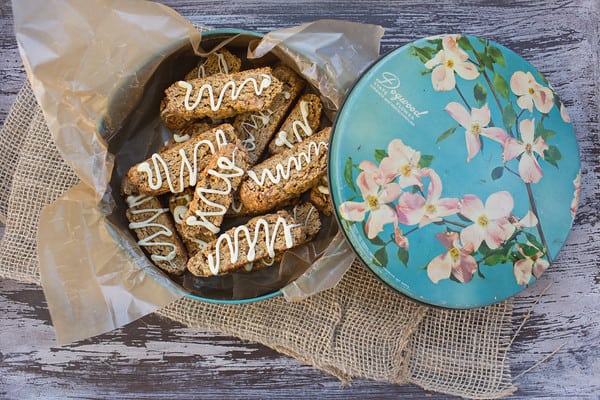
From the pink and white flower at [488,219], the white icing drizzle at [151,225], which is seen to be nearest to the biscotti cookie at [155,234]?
the white icing drizzle at [151,225]

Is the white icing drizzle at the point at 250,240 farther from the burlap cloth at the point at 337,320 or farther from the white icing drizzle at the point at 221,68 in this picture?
the white icing drizzle at the point at 221,68

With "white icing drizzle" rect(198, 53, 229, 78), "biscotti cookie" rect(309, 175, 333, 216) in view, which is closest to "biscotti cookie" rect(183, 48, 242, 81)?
"white icing drizzle" rect(198, 53, 229, 78)

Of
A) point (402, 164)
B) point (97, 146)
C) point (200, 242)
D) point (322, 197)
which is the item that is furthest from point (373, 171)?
point (97, 146)

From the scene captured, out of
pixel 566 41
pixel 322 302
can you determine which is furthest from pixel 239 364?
pixel 566 41

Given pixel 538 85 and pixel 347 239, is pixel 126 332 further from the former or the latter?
pixel 538 85

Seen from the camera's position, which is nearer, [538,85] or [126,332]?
[538,85]
